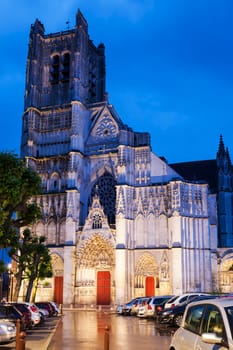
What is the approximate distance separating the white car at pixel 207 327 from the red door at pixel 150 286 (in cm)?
3375

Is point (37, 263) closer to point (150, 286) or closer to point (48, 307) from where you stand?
point (48, 307)

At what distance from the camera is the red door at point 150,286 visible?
39.9 meters

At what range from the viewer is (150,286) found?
131 feet

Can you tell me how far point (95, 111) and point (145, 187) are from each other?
10.8m

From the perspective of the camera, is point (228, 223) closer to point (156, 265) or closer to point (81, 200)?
point (156, 265)

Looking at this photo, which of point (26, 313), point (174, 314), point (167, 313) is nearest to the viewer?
point (26, 313)

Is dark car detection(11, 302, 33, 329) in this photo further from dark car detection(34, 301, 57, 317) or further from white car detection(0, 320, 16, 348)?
dark car detection(34, 301, 57, 317)

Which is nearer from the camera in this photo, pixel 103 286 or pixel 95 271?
pixel 103 286

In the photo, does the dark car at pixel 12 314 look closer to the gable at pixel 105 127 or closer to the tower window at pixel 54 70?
the gable at pixel 105 127

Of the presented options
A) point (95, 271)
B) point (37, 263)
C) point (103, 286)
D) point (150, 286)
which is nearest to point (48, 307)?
point (37, 263)

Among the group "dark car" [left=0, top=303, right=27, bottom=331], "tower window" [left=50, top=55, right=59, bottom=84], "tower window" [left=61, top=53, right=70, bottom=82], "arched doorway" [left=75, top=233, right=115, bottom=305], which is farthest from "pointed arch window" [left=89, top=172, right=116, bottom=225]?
"dark car" [left=0, top=303, right=27, bottom=331]

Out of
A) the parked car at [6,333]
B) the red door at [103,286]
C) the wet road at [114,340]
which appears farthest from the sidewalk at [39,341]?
the red door at [103,286]

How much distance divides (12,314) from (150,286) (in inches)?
984

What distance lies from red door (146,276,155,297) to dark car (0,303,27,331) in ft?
78.8
